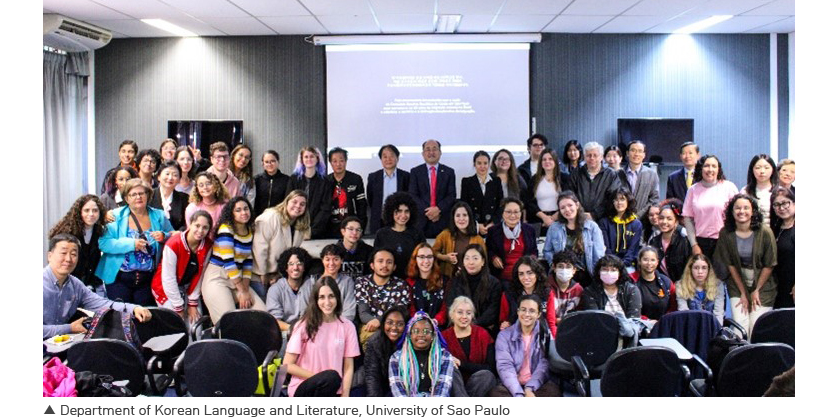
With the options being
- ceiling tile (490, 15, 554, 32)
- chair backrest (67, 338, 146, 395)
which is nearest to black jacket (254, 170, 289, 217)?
chair backrest (67, 338, 146, 395)

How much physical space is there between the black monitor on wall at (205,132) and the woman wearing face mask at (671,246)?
4.61 m

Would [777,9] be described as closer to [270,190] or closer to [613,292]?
[613,292]

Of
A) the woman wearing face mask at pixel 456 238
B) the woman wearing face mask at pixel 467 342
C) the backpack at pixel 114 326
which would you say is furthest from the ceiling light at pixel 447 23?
the backpack at pixel 114 326

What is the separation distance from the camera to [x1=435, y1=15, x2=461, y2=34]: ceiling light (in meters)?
6.29

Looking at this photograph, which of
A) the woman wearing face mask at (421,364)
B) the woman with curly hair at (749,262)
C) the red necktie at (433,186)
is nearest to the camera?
the woman wearing face mask at (421,364)

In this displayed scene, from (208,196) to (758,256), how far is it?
12.9 feet

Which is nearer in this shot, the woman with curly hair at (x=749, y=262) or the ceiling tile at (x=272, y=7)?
the woman with curly hair at (x=749, y=262)

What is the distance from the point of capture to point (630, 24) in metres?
6.73

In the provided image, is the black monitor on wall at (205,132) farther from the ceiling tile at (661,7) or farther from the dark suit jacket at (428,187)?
the ceiling tile at (661,7)

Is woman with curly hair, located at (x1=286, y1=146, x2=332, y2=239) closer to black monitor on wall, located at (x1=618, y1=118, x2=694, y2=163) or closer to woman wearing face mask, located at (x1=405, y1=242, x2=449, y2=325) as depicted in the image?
woman wearing face mask, located at (x1=405, y1=242, x2=449, y2=325)

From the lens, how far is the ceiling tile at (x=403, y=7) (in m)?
5.59

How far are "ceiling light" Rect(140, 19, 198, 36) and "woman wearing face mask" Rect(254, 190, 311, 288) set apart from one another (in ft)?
9.71
